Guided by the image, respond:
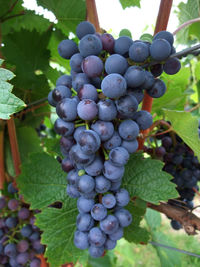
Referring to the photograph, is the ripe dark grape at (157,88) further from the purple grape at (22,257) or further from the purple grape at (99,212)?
the purple grape at (22,257)

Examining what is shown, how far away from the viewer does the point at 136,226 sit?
38.2 inches

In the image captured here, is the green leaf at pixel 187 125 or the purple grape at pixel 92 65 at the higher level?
the purple grape at pixel 92 65

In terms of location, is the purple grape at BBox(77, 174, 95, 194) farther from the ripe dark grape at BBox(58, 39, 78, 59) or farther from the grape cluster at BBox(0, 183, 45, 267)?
the grape cluster at BBox(0, 183, 45, 267)

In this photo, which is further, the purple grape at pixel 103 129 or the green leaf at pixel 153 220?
the green leaf at pixel 153 220

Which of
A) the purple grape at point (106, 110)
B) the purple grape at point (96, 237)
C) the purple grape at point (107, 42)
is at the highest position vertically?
the purple grape at point (107, 42)

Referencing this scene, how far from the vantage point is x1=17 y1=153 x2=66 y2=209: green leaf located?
0.90 metres

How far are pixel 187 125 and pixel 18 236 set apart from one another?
2.90 ft

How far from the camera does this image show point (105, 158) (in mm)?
640

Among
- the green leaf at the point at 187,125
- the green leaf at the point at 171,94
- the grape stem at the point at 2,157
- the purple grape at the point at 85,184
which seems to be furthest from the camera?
the grape stem at the point at 2,157

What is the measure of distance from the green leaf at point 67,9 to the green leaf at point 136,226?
74cm

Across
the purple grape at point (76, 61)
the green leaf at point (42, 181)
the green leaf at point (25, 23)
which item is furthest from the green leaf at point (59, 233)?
the green leaf at point (25, 23)

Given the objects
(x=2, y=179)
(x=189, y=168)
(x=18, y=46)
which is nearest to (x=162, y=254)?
(x=189, y=168)

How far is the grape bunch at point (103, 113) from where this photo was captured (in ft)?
1.86

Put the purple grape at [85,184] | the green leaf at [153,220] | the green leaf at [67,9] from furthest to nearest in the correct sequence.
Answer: the green leaf at [153,220] < the green leaf at [67,9] < the purple grape at [85,184]
